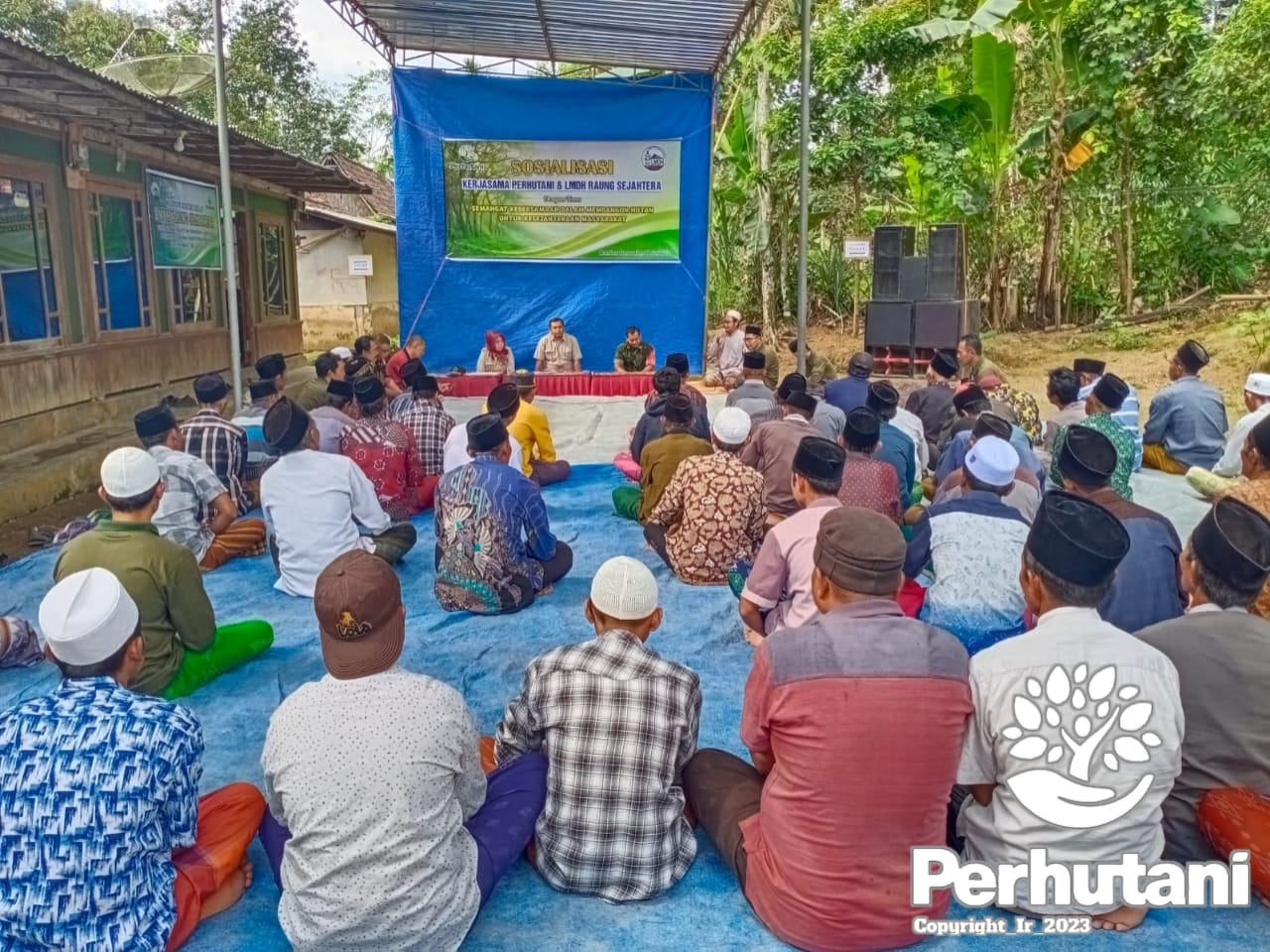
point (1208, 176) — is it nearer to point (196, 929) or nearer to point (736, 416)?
point (736, 416)

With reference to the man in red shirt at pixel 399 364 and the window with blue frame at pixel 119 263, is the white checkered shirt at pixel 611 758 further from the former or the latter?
the window with blue frame at pixel 119 263

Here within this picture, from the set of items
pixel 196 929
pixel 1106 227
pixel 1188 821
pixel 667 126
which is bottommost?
pixel 196 929

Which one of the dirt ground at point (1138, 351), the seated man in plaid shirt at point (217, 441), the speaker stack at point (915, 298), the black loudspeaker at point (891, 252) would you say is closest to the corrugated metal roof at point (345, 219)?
the dirt ground at point (1138, 351)

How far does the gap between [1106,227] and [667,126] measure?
6698mm

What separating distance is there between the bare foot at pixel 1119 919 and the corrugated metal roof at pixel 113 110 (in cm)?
620

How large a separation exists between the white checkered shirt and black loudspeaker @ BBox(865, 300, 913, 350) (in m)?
10.4

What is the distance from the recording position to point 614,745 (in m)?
2.29

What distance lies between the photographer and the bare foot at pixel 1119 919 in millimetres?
2305

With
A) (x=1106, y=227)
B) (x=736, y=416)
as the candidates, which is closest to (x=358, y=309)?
(x=1106, y=227)

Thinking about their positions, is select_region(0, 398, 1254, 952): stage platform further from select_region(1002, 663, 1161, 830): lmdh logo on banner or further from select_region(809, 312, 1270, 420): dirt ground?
select_region(809, 312, 1270, 420): dirt ground

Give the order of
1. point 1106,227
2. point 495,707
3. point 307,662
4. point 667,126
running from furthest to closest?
point 1106,227 < point 667,126 < point 307,662 < point 495,707

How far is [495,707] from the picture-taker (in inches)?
139

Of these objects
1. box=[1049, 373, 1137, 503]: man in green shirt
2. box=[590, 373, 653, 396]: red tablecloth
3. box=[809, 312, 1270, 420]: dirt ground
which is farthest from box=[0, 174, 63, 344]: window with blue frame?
box=[809, 312, 1270, 420]: dirt ground

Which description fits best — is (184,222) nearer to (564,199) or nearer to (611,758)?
(564,199)
